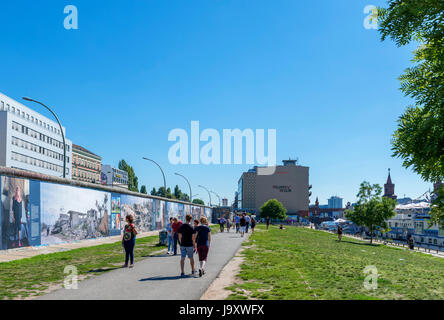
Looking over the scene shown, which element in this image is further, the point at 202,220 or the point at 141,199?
the point at 141,199

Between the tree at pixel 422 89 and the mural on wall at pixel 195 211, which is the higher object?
the tree at pixel 422 89

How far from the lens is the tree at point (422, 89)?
6.28 metres

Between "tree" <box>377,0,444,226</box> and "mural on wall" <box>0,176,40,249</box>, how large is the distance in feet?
51.5

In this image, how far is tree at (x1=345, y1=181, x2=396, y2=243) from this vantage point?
5053cm

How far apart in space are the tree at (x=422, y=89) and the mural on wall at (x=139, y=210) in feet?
87.6

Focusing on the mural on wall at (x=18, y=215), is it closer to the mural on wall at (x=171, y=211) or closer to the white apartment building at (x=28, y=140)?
the mural on wall at (x=171, y=211)

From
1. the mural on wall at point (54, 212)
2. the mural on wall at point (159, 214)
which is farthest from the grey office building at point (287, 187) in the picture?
the mural on wall at point (54, 212)

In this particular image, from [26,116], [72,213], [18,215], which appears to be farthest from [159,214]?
[26,116]

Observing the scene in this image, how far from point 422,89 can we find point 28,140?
91.9 m

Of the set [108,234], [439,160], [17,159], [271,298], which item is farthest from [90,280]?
[17,159]

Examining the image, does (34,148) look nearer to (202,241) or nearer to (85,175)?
(85,175)
